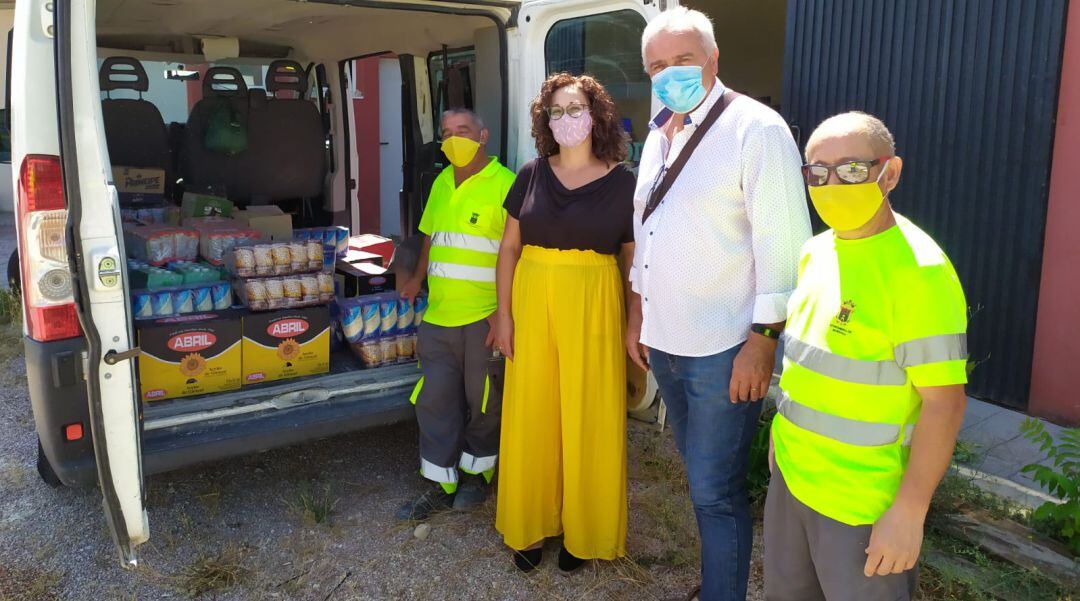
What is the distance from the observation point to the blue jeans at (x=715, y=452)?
230cm

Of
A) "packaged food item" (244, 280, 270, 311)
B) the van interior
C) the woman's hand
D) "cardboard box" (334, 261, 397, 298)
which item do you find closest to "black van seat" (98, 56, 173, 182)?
the van interior

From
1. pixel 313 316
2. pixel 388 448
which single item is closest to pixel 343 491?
pixel 388 448

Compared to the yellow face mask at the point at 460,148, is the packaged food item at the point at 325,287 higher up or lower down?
lower down

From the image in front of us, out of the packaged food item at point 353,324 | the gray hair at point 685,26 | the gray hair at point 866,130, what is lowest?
the packaged food item at point 353,324

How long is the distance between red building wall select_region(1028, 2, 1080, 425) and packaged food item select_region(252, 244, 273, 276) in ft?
12.7

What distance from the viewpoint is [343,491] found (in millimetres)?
3680

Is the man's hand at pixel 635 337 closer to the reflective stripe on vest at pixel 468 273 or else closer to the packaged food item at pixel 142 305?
the reflective stripe on vest at pixel 468 273

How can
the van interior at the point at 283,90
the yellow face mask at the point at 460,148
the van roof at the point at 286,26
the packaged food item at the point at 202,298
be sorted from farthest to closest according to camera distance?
the van interior at the point at 283,90
the van roof at the point at 286,26
the packaged food item at the point at 202,298
the yellow face mask at the point at 460,148

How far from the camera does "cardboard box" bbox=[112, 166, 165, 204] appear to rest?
502cm

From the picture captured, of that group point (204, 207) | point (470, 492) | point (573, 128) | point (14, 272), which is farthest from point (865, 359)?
point (14, 272)

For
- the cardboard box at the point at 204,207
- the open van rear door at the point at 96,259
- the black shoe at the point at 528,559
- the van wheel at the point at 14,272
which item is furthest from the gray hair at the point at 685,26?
the van wheel at the point at 14,272

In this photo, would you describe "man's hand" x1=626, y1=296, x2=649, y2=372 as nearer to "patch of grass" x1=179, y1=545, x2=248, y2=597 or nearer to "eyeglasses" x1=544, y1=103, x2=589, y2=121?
"eyeglasses" x1=544, y1=103, x2=589, y2=121

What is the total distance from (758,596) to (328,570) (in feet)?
4.85

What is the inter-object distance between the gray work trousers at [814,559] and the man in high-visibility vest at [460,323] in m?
1.52
